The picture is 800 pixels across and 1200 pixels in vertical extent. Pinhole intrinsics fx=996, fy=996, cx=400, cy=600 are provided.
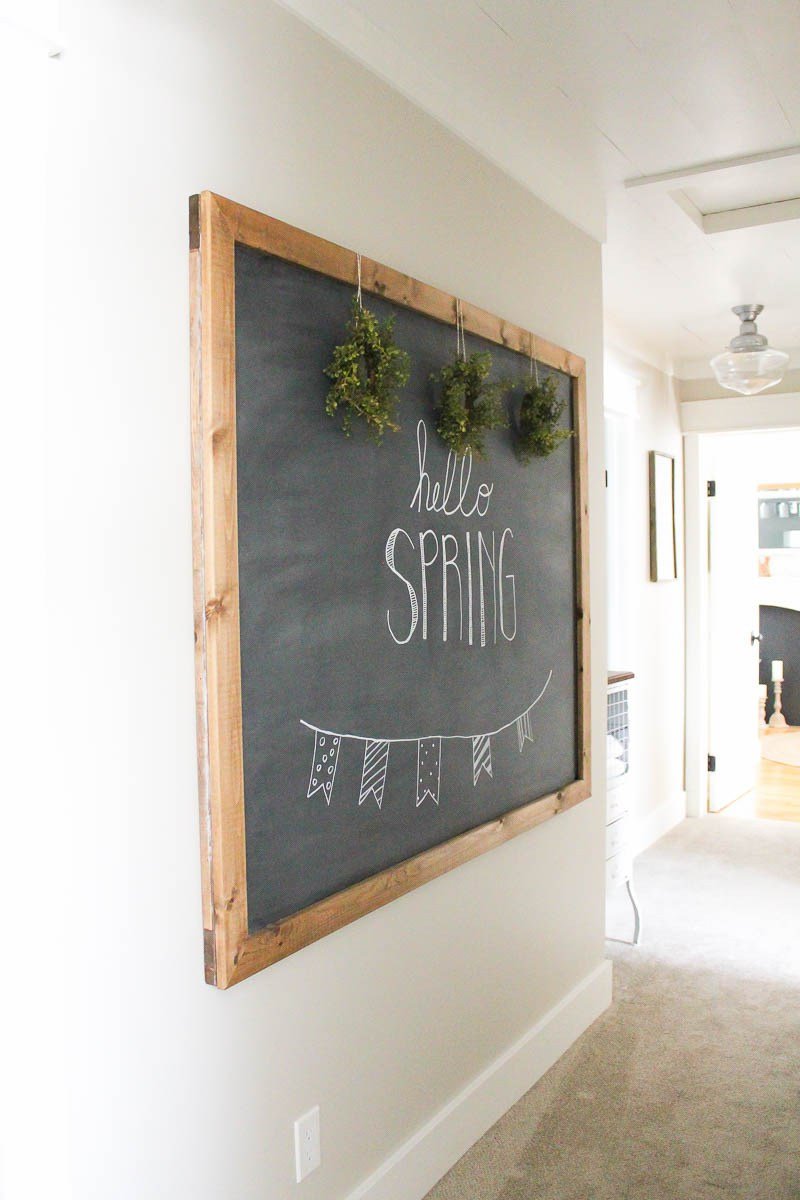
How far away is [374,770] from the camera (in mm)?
1944

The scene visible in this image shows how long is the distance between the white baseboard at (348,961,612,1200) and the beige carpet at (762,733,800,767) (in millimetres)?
4839

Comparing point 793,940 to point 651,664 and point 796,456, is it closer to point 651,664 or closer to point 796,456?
point 651,664

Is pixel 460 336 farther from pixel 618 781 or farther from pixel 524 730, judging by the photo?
pixel 618 781

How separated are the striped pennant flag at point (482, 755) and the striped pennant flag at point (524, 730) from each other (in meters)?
0.17

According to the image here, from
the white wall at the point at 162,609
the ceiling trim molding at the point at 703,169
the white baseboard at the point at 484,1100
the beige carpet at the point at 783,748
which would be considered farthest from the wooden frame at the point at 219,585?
the beige carpet at the point at 783,748

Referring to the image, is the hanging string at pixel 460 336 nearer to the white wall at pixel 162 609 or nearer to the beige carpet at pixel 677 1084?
the white wall at pixel 162 609

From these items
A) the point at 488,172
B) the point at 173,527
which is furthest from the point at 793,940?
the point at 173,527

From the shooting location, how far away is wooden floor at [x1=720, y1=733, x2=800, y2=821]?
5648 mm

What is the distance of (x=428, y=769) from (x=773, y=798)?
15.1ft

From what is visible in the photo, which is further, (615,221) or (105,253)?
(615,221)

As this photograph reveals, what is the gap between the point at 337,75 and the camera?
1864 mm

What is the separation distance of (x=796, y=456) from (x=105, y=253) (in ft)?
27.6

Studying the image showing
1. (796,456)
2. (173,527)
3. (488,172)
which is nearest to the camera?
(173,527)

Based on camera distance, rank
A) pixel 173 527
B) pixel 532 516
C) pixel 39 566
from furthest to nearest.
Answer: pixel 532 516
pixel 173 527
pixel 39 566
